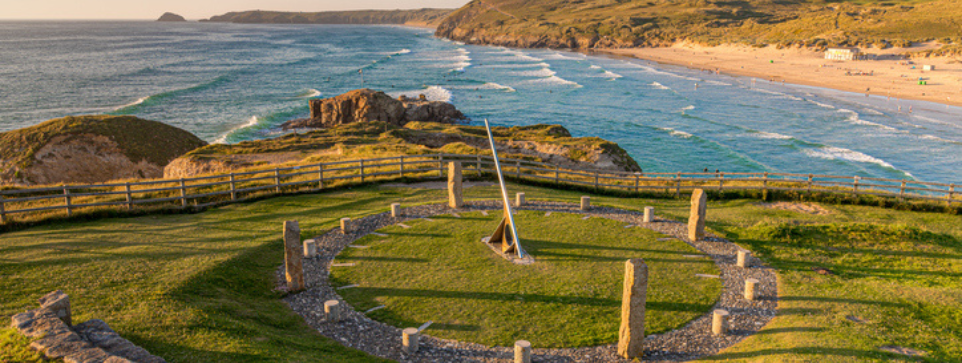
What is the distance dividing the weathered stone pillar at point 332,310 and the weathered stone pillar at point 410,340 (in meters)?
2.13

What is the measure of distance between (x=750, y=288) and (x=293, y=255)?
39.0ft

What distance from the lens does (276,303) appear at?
1380 cm

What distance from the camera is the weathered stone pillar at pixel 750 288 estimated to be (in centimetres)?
1375

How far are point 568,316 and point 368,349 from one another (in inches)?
190

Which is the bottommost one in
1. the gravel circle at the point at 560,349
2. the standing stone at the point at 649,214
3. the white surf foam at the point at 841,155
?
the white surf foam at the point at 841,155

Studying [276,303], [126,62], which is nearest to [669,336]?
[276,303]

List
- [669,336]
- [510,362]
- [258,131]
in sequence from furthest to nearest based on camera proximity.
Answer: [258,131] → [669,336] → [510,362]

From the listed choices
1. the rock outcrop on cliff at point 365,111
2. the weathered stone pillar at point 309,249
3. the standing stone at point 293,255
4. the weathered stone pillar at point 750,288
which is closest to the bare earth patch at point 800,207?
the weathered stone pillar at point 750,288

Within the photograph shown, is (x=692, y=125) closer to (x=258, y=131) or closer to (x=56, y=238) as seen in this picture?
(x=258, y=131)

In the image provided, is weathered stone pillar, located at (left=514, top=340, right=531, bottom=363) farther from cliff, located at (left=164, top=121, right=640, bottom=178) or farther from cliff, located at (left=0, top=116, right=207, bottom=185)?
cliff, located at (left=0, top=116, right=207, bottom=185)

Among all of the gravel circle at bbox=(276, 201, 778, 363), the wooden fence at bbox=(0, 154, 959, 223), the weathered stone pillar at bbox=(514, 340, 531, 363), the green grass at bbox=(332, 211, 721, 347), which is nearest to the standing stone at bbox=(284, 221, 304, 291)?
the gravel circle at bbox=(276, 201, 778, 363)

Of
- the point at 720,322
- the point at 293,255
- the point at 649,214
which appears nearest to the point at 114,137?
the point at 293,255

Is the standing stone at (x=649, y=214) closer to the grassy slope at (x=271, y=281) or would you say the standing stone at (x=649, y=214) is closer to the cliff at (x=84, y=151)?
the grassy slope at (x=271, y=281)

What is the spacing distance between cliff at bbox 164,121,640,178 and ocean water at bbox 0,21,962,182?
42.0ft
